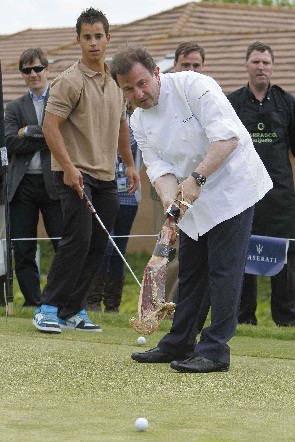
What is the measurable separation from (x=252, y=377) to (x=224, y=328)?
0.31m

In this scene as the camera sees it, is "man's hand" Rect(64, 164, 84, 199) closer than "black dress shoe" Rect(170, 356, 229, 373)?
No

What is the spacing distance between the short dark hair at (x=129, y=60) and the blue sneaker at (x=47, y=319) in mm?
2257

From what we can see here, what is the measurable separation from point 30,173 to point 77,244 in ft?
5.67

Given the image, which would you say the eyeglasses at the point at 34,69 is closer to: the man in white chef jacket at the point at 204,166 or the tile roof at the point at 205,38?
the man in white chef jacket at the point at 204,166

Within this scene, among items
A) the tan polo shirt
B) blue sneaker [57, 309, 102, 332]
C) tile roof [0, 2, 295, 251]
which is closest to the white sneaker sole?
blue sneaker [57, 309, 102, 332]

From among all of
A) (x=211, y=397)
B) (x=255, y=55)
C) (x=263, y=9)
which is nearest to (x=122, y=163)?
(x=255, y=55)

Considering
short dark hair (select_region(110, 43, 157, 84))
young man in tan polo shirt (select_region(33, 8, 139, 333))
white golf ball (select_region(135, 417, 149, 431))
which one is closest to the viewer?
white golf ball (select_region(135, 417, 149, 431))

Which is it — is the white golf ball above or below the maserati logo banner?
above

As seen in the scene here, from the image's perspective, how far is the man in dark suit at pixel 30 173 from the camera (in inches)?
346

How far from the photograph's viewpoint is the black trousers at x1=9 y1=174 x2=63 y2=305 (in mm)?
8844

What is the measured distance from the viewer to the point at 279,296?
28.6 feet

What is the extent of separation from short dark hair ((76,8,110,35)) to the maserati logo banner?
2.17m

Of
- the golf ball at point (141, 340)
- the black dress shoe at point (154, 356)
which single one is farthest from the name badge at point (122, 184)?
the black dress shoe at point (154, 356)

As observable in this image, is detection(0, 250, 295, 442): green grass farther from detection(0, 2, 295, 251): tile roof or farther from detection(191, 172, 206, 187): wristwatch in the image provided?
detection(0, 2, 295, 251): tile roof
